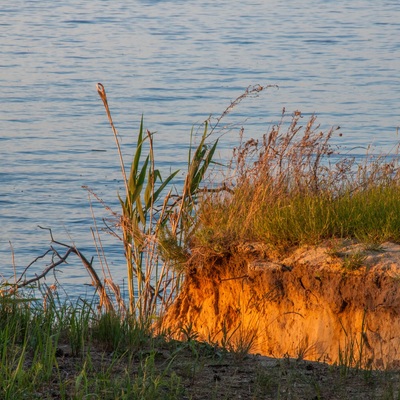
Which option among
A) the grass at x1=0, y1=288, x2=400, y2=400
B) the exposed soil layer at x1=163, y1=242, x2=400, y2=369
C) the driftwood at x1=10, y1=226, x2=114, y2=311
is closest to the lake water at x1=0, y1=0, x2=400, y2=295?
the driftwood at x1=10, y1=226, x2=114, y2=311

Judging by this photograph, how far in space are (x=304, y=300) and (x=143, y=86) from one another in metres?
15.2

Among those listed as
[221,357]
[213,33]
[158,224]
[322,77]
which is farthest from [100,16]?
[221,357]

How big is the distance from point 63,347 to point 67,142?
1248cm

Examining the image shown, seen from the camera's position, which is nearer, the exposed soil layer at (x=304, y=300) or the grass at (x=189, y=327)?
the grass at (x=189, y=327)

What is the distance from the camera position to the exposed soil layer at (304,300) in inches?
269

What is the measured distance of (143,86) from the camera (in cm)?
2203

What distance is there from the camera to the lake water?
14.5 metres

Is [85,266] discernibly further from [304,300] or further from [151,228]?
[304,300]

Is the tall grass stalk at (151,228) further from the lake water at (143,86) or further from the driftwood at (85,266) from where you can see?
the lake water at (143,86)

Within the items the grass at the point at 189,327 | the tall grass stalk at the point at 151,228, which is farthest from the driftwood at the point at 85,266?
the tall grass stalk at the point at 151,228

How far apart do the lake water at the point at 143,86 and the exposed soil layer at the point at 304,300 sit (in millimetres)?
3145

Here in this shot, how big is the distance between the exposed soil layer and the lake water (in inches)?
124

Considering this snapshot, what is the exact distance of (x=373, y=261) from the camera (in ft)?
22.4

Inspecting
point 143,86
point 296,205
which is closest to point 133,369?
point 296,205
